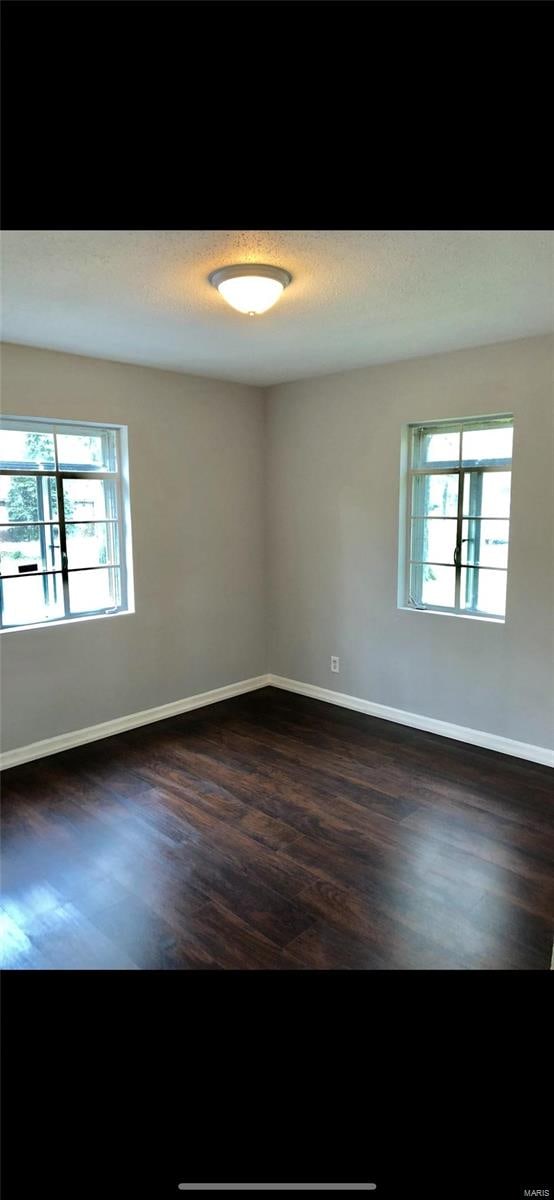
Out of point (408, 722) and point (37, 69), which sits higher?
point (37, 69)

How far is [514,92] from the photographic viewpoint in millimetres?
815

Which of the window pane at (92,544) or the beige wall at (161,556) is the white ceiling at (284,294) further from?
the window pane at (92,544)

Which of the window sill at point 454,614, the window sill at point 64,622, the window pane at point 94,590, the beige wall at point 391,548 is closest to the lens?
the beige wall at point 391,548

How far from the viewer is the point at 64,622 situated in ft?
12.2

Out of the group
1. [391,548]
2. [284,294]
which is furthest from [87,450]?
[391,548]

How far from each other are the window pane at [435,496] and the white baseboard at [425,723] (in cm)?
134

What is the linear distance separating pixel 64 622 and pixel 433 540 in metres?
2.38

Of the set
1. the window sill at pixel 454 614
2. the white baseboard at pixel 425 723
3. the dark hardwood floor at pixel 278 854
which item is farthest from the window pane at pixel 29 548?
the window sill at pixel 454 614

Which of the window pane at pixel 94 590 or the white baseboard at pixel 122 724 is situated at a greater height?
the window pane at pixel 94 590

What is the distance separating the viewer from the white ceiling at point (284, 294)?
1969 millimetres

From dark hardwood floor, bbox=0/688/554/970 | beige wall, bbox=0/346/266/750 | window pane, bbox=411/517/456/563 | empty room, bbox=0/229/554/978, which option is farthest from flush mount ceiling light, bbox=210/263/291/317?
dark hardwood floor, bbox=0/688/554/970

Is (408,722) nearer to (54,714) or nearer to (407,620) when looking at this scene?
(407,620)
